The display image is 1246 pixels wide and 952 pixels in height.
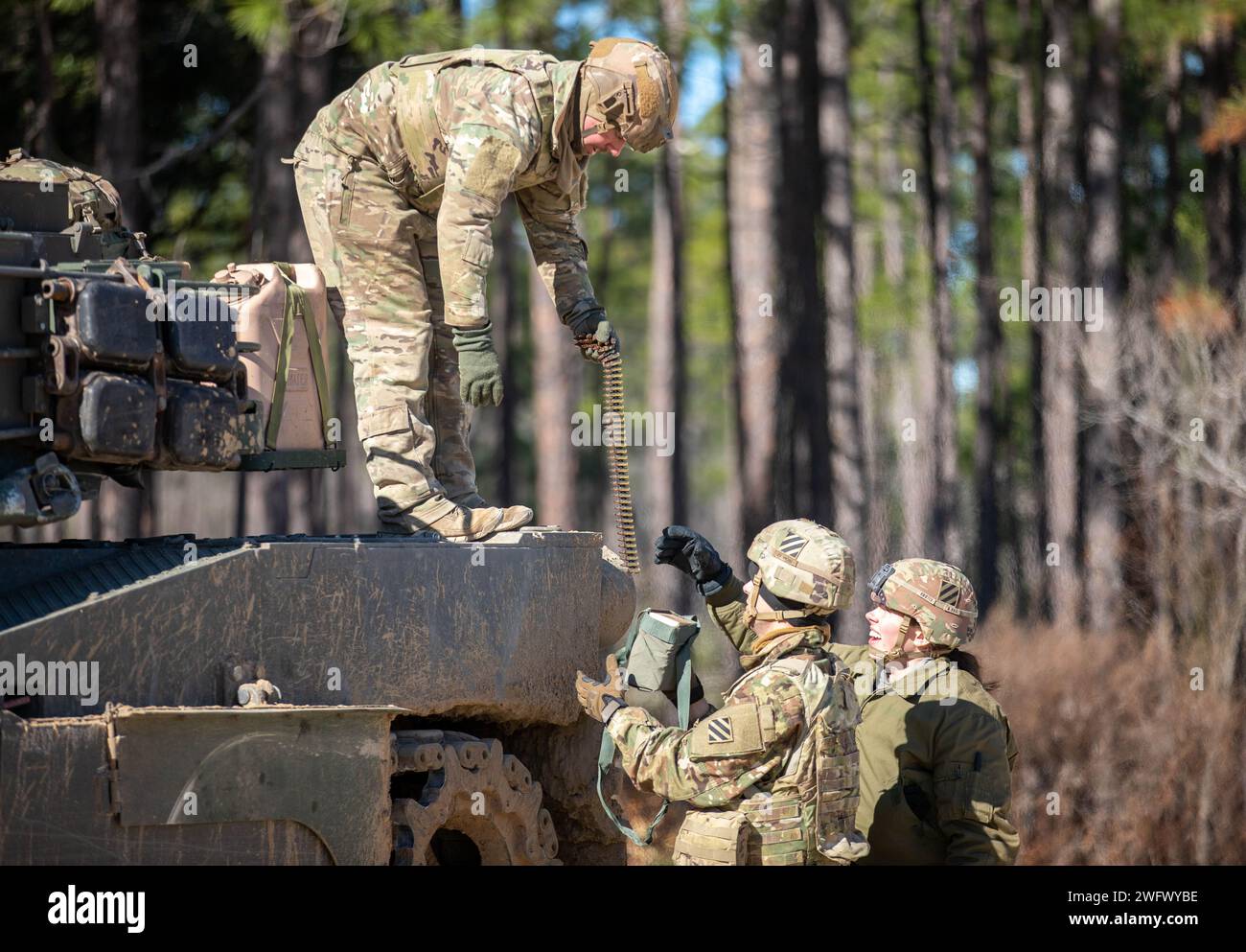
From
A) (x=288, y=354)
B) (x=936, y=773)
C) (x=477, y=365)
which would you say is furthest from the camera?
(x=477, y=365)

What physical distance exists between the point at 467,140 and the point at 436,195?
1.51ft

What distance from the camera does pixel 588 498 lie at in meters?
37.5

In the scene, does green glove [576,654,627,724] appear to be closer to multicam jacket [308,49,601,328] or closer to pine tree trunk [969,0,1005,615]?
multicam jacket [308,49,601,328]

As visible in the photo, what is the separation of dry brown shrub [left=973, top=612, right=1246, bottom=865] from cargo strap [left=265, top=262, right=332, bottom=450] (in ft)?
25.5

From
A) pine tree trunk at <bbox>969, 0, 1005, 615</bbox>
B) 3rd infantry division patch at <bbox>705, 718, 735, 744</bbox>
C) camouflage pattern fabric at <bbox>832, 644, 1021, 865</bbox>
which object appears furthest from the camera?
pine tree trunk at <bbox>969, 0, 1005, 615</bbox>

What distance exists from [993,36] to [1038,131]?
18.7 ft

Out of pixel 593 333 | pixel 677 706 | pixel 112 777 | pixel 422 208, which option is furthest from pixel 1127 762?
pixel 112 777

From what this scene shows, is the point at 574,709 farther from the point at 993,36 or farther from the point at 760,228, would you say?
the point at 993,36

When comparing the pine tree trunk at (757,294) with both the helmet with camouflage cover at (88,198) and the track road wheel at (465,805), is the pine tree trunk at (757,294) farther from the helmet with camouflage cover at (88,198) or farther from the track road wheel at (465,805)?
the helmet with camouflage cover at (88,198)

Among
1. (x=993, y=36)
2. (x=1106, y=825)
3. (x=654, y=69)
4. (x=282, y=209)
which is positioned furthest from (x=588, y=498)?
(x=654, y=69)

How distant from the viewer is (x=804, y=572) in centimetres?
550

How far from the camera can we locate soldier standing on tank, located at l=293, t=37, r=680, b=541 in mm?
6465

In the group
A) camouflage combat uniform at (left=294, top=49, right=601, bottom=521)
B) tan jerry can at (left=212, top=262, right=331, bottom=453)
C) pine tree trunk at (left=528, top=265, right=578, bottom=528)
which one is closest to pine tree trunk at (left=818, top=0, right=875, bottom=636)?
pine tree trunk at (left=528, top=265, right=578, bottom=528)

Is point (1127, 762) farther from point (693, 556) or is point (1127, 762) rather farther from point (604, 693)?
point (604, 693)
